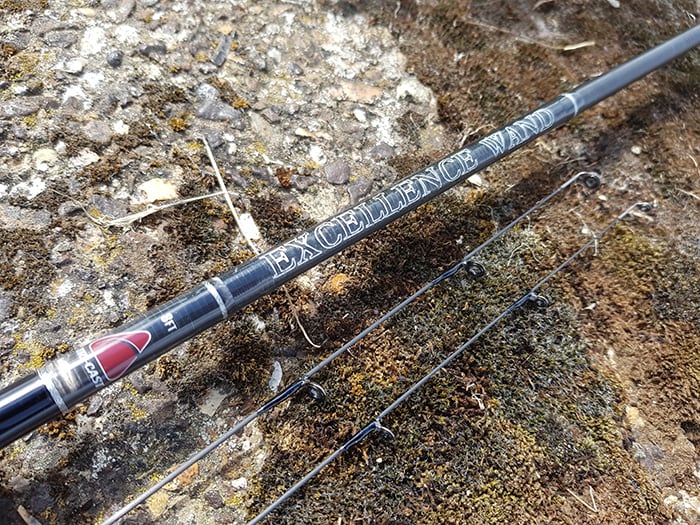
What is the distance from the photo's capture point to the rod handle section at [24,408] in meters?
2.37

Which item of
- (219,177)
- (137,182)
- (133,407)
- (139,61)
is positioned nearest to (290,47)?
(139,61)

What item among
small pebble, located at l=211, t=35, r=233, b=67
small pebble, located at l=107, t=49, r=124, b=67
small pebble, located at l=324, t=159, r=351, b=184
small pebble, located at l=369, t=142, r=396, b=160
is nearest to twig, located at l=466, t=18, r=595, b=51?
small pebble, located at l=369, t=142, r=396, b=160

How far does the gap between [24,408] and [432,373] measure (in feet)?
6.50

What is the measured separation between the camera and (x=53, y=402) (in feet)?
8.04

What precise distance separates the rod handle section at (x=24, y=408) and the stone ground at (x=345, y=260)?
39 centimetres

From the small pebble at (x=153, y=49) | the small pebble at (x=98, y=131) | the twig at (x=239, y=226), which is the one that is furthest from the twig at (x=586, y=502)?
the small pebble at (x=153, y=49)

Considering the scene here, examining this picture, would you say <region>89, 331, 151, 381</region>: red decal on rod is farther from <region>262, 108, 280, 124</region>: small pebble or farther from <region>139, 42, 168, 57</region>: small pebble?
<region>139, 42, 168, 57</region>: small pebble

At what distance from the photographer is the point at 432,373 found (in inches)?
Result: 124

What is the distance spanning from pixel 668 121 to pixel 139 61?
3.96m

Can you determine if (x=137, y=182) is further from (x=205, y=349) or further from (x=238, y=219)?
(x=205, y=349)

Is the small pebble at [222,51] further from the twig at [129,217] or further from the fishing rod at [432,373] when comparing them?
the fishing rod at [432,373]

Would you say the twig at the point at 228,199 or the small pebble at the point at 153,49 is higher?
the small pebble at the point at 153,49

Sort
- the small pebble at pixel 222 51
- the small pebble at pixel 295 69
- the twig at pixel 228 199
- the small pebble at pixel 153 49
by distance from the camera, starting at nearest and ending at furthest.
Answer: the twig at pixel 228 199 → the small pebble at pixel 153 49 → the small pebble at pixel 222 51 → the small pebble at pixel 295 69

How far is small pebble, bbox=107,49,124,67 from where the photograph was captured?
381cm
